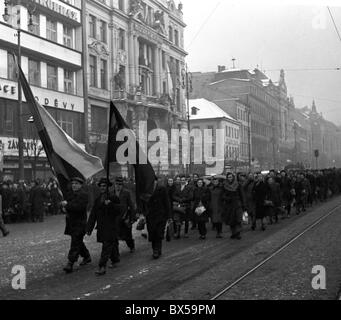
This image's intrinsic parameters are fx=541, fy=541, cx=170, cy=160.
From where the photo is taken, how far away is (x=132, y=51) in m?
44.3

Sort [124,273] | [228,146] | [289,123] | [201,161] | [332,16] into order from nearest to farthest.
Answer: [124,273] < [332,16] < [201,161] < [228,146] < [289,123]

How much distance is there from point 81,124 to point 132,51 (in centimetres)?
1007

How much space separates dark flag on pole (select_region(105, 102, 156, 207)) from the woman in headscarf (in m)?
3.44

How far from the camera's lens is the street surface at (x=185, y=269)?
7.39 metres

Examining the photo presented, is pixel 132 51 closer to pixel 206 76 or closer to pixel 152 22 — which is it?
pixel 152 22

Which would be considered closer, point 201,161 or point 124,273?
point 124,273

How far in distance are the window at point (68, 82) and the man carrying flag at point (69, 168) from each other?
27.1m

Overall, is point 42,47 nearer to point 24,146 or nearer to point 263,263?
point 24,146

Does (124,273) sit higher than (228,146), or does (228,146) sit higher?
(228,146)

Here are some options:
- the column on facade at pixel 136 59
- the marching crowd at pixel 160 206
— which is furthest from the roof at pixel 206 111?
the marching crowd at pixel 160 206

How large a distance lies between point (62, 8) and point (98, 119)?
8.28m

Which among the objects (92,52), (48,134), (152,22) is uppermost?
(152,22)
